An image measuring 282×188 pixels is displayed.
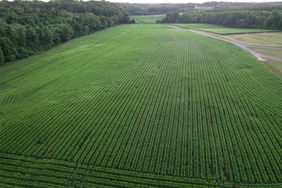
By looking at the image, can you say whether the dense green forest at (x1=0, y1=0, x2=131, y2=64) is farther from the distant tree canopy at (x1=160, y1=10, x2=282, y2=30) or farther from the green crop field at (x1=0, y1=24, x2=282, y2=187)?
the distant tree canopy at (x1=160, y1=10, x2=282, y2=30)

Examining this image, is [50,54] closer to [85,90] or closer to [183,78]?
[85,90]

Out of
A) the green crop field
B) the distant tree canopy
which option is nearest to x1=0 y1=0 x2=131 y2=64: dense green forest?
A: the green crop field

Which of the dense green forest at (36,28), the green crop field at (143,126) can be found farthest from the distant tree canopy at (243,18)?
the green crop field at (143,126)

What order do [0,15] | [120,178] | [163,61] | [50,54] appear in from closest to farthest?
[120,178] < [163,61] < [50,54] < [0,15]

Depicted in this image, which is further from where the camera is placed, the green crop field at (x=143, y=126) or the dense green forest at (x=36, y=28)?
the dense green forest at (x=36, y=28)

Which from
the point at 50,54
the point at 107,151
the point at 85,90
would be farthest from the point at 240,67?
the point at 50,54

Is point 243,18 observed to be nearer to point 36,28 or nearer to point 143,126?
point 36,28

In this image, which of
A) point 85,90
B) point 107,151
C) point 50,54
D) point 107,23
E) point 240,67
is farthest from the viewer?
point 107,23

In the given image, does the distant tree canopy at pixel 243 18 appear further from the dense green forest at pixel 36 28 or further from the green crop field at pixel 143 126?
the green crop field at pixel 143 126
